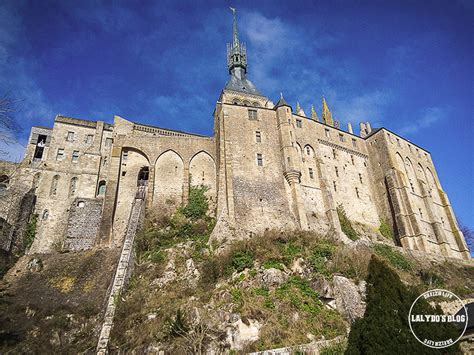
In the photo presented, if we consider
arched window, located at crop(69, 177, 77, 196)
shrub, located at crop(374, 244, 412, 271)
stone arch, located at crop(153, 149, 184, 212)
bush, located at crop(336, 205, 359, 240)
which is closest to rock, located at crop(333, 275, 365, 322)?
shrub, located at crop(374, 244, 412, 271)

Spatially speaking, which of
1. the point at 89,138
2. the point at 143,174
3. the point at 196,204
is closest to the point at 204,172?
the point at 196,204

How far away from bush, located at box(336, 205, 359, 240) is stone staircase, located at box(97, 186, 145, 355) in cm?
1656

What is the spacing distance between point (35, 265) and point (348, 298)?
19431mm

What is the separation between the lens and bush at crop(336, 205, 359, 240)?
32125 mm

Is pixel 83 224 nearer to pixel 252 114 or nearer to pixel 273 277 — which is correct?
pixel 273 277

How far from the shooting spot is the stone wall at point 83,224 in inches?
1120

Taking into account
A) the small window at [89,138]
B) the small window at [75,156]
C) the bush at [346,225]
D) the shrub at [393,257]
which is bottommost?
the shrub at [393,257]

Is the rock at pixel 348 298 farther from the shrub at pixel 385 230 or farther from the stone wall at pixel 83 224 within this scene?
the stone wall at pixel 83 224

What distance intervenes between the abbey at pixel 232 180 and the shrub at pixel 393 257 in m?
3.68

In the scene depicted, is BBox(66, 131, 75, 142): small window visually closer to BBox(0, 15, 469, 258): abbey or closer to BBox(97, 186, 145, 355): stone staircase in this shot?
BBox(0, 15, 469, 258): abbey

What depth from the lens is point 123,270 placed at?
22.8m

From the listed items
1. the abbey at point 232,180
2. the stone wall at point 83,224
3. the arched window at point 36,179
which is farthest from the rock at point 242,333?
Result: the arched window at point 36,179

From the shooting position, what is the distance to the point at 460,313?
12062 millimetres

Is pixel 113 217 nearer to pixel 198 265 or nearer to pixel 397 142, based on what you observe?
pixel 198 265
